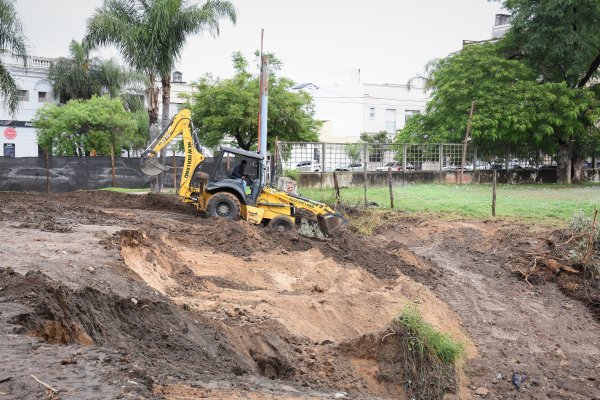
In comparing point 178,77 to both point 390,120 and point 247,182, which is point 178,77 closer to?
point 390,120

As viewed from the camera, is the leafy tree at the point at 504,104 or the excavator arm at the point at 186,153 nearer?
the excavator arm at the point at 186,153

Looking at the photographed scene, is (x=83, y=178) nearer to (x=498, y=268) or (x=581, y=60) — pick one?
(x=498, y=268)

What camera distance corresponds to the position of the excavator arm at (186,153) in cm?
2027

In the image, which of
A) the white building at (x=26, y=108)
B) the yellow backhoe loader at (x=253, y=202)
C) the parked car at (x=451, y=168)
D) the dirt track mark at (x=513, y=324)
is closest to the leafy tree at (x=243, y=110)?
the parked car at (x=451, y=168)

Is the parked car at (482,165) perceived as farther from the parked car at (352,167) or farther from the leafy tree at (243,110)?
the leafy tree at (243,110)

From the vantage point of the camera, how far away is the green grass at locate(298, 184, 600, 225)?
2239cm

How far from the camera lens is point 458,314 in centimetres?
1440

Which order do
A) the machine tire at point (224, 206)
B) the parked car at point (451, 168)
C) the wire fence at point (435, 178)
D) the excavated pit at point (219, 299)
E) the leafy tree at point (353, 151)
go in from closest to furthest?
1. the excavated pit at point (219, 299)
2. the machine tire at point (224, 206)
3. the wire fence at point (435, 178)
4. the leafy tree at point (353, 151)
5. the parked car at point (451, 168)

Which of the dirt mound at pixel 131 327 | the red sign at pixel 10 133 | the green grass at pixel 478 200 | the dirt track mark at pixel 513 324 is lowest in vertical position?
the dirt track mark at pixel 513 324

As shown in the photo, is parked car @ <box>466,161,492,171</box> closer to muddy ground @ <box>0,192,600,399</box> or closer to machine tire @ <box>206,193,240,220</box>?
muddy ground @ <box>0,192,600,399</box>

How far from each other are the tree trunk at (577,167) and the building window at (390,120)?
3232 centimetres

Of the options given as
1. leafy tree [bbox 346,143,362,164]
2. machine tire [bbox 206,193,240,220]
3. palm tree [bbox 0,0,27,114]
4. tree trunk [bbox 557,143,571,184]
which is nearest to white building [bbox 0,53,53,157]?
palm tree [bbox 0,0,27,114]

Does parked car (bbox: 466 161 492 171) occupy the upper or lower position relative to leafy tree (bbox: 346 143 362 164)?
lower

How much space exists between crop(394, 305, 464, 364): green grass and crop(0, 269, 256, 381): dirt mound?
8.08 ft
